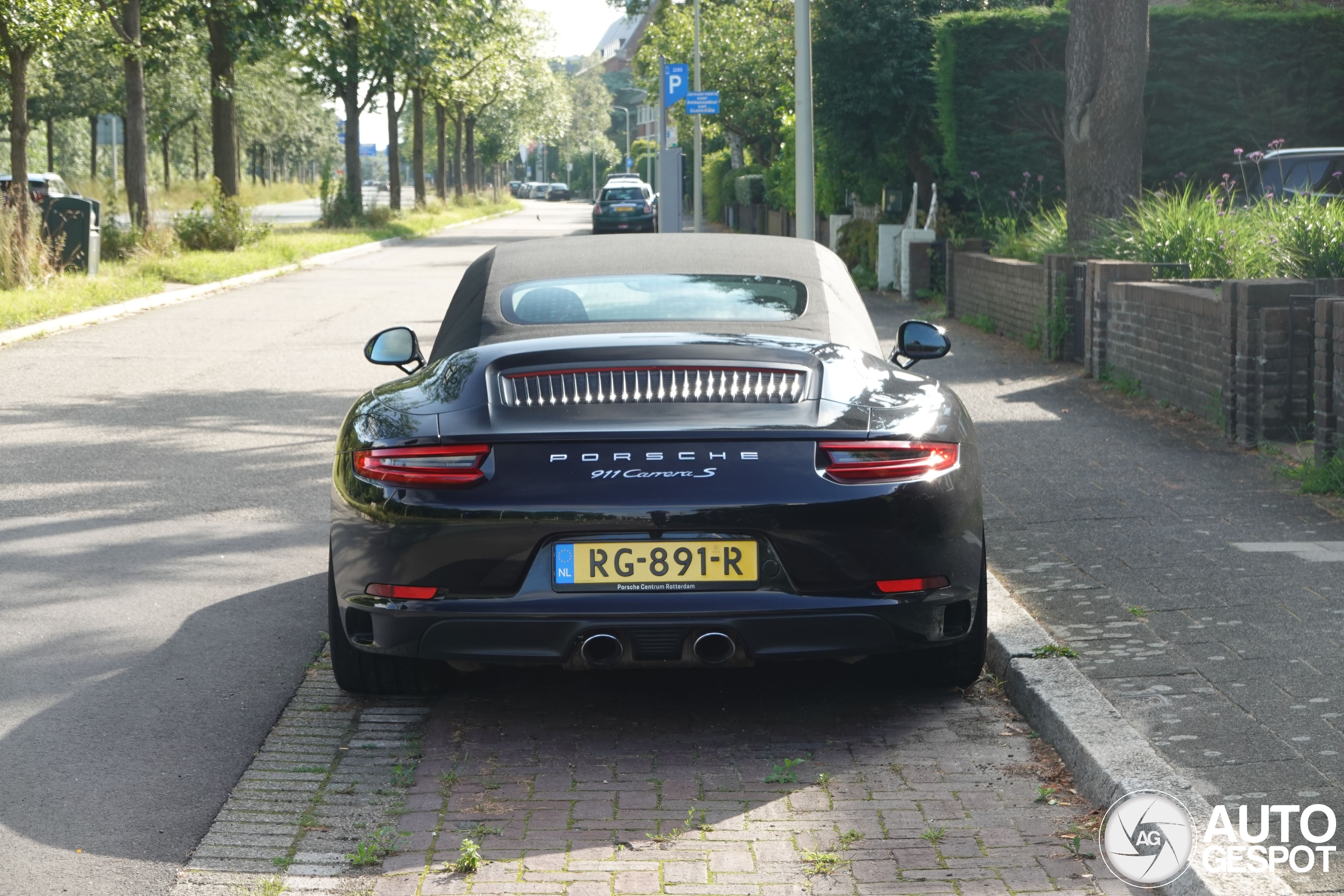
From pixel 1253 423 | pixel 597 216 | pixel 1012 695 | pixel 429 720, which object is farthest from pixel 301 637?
pixel 597 216

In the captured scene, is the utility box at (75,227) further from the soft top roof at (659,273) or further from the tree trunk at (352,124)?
the tree trunk at (352,124)

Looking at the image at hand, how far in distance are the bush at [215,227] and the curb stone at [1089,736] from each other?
25764 millimetres

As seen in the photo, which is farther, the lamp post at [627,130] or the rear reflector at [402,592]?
the lamp post at [627,130]

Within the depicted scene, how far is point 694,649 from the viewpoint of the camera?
13.7 ft

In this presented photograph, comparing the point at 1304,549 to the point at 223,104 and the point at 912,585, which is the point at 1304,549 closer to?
the point at 912,585

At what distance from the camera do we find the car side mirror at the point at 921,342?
5441mm

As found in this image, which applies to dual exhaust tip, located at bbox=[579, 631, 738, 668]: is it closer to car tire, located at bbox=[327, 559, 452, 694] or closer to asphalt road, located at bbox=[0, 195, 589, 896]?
car tire, located at bbox=[327, 559, 452, 694]

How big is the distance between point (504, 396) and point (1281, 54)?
20.8 metres

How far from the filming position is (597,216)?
159ft

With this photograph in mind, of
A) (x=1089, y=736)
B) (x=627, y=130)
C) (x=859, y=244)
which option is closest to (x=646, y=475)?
(x=1089, y=736)

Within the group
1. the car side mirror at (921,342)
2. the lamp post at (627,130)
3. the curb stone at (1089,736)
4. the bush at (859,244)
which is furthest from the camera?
the lamp post at (627,130)

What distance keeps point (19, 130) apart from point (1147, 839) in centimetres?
2176

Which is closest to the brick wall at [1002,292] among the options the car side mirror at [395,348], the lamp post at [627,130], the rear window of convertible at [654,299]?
the rear window of convertible at [654,299]

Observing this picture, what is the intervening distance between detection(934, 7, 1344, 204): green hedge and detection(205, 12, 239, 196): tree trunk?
14.6m
